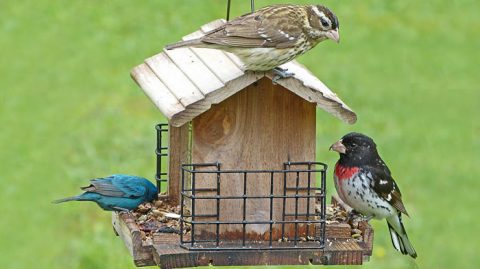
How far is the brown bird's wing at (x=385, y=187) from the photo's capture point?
8.59 meters

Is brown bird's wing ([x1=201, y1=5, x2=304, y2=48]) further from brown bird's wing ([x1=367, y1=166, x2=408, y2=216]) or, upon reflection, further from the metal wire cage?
brown bird's wing ([x1=367, y1=166, x2=408, y2=216])

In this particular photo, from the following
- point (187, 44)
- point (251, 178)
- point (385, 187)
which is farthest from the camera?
point (385, 187)

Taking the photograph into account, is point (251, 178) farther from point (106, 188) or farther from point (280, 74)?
point (106, 188)

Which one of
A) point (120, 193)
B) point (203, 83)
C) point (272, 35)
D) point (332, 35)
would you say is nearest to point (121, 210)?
point (120, 193)

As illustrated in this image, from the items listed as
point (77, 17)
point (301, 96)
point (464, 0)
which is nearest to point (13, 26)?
point (77, 17)

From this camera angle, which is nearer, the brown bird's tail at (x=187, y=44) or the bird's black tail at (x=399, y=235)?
the brown bird's tail at (x=187, y=44)

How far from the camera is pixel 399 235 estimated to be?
30.1 ft

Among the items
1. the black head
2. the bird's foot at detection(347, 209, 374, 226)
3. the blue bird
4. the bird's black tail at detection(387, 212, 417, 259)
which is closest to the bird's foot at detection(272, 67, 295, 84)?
the bird's foot at detection(347, 209, 374, 226)

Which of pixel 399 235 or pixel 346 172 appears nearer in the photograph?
pixel 346 172

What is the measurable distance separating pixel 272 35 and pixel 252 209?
108cm

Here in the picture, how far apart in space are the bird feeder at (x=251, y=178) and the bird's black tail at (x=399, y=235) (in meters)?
1.44

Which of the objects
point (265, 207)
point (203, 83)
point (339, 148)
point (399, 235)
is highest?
point (203, 83)

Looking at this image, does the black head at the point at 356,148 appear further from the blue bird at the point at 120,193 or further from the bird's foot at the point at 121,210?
the bird's foot at the point at 121,210

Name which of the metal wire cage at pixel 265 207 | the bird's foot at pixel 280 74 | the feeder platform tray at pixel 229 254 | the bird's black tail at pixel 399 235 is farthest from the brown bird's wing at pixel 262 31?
the bird's black tail at pixel 399 235
